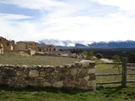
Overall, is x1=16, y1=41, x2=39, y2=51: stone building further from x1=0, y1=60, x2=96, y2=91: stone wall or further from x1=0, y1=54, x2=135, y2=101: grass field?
x1=0, y1=54, x2=135, y2=101: grass field

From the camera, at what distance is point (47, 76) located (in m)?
15.0

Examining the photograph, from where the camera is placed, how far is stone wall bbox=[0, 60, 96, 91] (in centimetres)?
1484

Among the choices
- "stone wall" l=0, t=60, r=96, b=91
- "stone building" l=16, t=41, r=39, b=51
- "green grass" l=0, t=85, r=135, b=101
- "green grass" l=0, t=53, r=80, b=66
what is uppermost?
"stone building" l=16, t=41, r=39, b=51

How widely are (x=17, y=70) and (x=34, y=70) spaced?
31.1 inches

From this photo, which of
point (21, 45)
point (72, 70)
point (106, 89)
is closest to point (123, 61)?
point (106, 89)

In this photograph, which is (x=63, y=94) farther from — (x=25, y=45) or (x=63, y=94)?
(x=25, y=45)

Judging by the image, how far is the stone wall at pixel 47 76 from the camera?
48.7ft

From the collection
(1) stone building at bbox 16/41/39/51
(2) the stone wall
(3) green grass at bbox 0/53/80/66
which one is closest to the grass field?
(2) the stone wall

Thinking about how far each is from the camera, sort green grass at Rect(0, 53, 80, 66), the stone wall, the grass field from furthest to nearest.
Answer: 1. green grass at Rect(0, 53, 80, 66)
2. the stone wall
3. the grass field

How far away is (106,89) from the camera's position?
627 inches

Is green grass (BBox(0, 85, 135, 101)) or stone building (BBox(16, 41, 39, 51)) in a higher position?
stone building (BBox(16, 41, 39, 51))

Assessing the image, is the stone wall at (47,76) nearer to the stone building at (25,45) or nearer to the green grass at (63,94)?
the green grass at (63,94)

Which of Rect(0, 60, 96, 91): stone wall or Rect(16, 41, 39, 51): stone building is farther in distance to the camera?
Rect(16, 41, 39, 51): stone building

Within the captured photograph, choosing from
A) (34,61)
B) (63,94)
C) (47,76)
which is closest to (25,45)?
(34,61)
